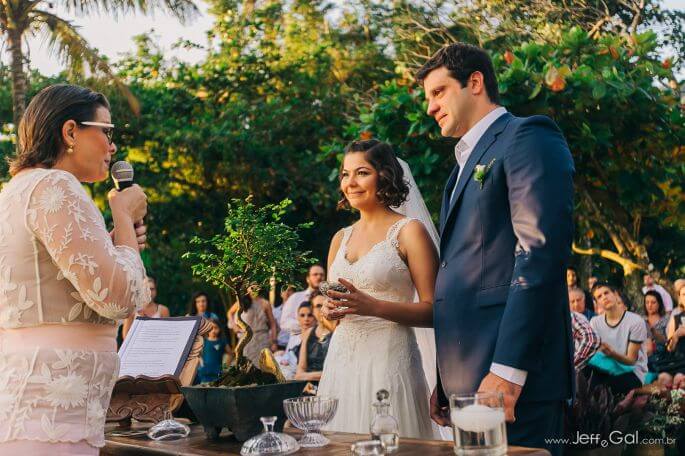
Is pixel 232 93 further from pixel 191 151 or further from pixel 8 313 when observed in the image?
pixel 8 313

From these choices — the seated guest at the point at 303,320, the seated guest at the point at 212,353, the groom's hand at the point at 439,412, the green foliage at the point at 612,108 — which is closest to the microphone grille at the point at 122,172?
the groom's hand at the point at 439,412

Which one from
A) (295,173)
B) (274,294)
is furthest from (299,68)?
(274,294)

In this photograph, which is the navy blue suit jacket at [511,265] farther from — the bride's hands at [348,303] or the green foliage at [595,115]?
the green foliage at [595,115]

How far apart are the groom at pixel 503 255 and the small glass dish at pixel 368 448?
0.41m

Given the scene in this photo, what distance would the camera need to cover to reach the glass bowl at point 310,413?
8.48ft

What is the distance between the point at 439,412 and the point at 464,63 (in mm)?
1339

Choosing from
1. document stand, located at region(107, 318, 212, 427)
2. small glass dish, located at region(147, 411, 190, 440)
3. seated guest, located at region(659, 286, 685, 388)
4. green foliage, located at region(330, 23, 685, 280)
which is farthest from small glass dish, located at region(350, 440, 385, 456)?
green foliage, located at region(330, 23, 685, 280)

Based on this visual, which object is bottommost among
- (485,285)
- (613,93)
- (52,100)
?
(485,285)

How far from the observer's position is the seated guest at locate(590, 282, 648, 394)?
6.92 metres

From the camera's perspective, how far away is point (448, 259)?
115 inches

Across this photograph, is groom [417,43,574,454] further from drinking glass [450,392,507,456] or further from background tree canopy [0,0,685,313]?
background tree canopy [0,0,685,313]

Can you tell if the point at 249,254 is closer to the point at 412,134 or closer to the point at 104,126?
the point at 104,126

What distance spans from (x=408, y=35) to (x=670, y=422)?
9.92 m

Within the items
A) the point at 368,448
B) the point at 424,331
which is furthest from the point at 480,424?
the point at 424,331
